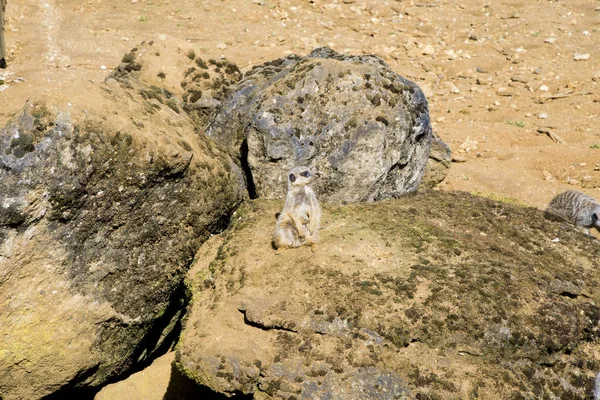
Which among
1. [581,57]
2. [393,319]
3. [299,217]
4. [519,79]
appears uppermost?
[581,57]

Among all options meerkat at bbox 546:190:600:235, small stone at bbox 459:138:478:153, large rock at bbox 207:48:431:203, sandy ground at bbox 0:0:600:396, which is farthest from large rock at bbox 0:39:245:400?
small stone at bbox 459:138:478:153

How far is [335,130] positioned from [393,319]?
270 cm

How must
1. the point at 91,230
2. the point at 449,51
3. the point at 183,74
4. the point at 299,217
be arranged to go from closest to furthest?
the point at 91,230 → the point at 299,217 → the point at 183,74 → the point at 449,51

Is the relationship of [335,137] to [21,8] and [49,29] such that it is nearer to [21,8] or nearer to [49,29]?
[49,29]

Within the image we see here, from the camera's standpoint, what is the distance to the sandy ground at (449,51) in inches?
387

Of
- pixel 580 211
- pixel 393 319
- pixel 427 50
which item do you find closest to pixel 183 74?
pixel 393 319

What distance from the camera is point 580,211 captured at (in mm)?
7656

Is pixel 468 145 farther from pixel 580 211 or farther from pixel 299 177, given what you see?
pixel 299 177

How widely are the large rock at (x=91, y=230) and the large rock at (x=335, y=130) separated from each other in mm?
843

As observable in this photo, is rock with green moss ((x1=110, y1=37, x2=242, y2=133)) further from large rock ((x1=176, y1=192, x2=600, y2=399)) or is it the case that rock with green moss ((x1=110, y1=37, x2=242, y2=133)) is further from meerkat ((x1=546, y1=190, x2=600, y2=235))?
meerkat ((x1=546, y1=190, x2=600, y2=235))

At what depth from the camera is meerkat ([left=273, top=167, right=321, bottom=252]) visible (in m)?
5.64

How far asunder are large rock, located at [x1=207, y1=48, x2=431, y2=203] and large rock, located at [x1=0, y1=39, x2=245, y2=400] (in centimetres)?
84

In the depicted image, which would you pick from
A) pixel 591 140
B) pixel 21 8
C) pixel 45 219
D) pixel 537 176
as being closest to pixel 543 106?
pixel 591 140

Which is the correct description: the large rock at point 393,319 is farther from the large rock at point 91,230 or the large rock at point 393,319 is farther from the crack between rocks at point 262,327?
the large rock at point 91,230
